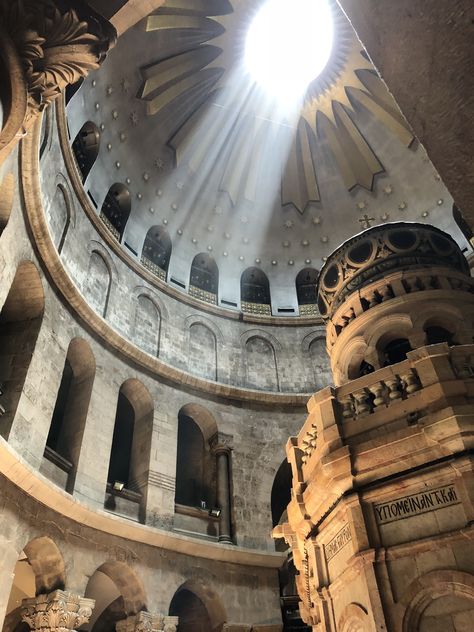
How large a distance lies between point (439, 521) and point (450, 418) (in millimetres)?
1076

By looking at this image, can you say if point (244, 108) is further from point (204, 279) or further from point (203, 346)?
point (203, 346)

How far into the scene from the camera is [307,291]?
20.7 meters

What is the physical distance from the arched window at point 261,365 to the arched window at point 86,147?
8.06m

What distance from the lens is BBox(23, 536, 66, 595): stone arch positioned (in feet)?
33.6

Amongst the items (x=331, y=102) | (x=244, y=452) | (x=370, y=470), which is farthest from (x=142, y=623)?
(x=331, y=102)

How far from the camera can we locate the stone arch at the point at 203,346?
17219mm

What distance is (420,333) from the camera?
8.38m

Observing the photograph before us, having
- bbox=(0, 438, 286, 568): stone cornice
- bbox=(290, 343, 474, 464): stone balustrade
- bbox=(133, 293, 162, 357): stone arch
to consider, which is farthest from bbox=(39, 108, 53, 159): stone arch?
bbox=(290, 343, 474, 464): stone balustrade

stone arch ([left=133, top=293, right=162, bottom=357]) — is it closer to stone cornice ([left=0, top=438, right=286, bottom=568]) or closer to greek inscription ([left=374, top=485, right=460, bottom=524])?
stone cornice ([left=0, top=438, right=286, bottom=568])

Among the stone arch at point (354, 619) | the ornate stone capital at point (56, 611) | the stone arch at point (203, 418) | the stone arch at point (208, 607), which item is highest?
the stone arch at point (203, 418)

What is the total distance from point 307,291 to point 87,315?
387 inches

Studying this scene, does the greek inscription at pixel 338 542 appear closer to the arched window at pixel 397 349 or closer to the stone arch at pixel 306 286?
the arched window at pixel 397 349

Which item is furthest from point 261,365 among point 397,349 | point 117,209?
point 397,349

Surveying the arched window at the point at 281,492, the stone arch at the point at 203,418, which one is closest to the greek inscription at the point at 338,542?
the stone arch at the point at 203,418
